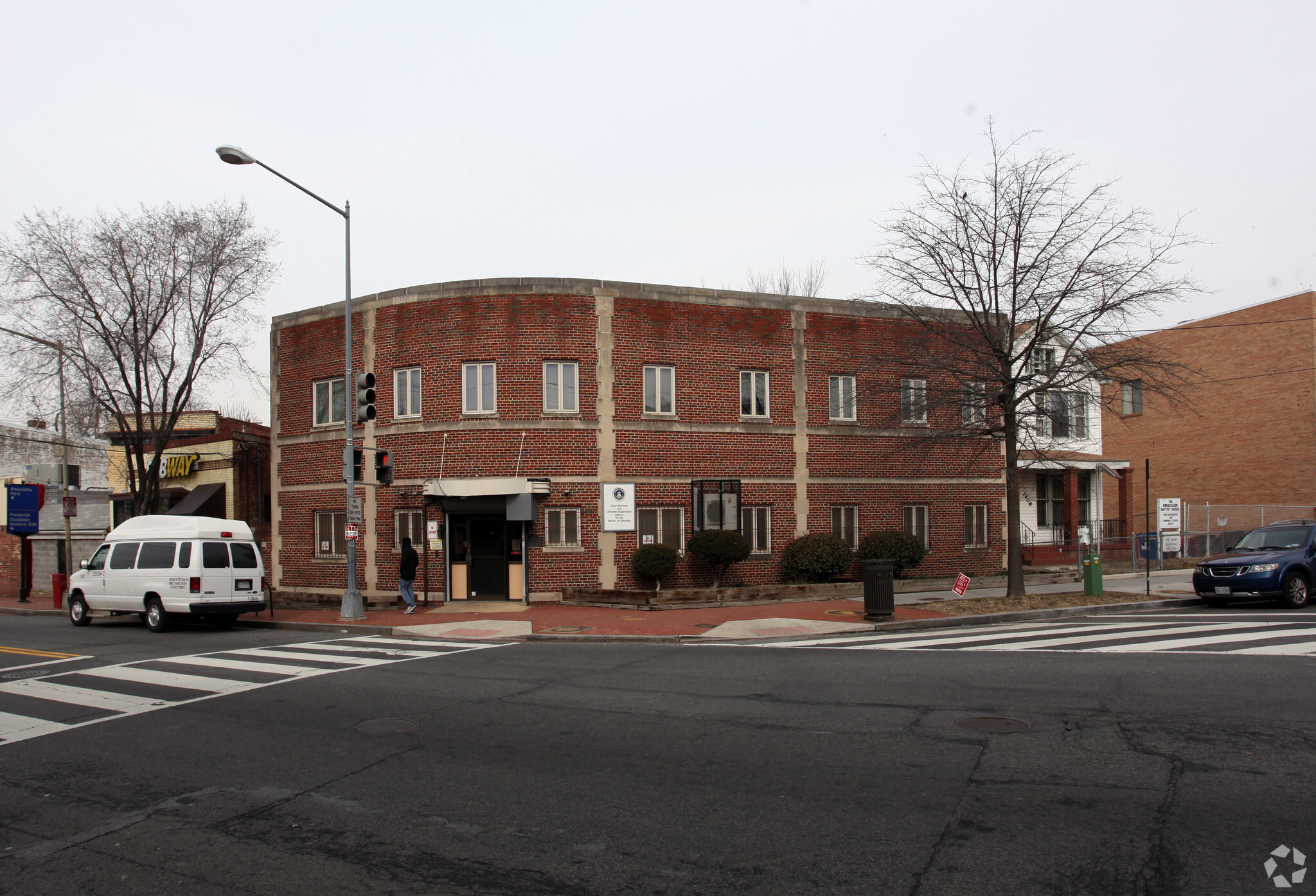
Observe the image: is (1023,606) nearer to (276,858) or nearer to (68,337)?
(276,858)

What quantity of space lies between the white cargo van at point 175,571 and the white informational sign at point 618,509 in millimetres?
7567

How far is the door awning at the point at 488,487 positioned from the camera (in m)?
20.7

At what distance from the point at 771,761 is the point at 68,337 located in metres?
24.2

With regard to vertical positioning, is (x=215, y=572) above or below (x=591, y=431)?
below

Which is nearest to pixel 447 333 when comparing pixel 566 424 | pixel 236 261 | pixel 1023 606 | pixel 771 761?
pixel 566 424

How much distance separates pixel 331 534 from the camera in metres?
23.6

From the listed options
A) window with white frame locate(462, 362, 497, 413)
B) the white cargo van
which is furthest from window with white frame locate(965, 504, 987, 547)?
the white cargo van

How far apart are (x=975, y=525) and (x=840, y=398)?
5.35 meters

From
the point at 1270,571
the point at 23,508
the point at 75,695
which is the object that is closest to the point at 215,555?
the point at 75,695

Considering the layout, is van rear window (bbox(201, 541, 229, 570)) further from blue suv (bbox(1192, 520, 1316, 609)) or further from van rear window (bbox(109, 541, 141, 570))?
blue suv (bbox(1192, 520, 1316, 609))

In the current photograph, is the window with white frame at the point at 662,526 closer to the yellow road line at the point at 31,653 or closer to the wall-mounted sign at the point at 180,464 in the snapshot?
the yellow road line at the point at 31,653

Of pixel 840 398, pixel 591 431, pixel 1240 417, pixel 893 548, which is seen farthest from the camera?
pixel 1240 417

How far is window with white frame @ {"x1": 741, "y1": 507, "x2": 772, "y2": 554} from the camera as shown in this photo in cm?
2250

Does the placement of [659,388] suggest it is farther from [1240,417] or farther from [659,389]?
[1240,417]
